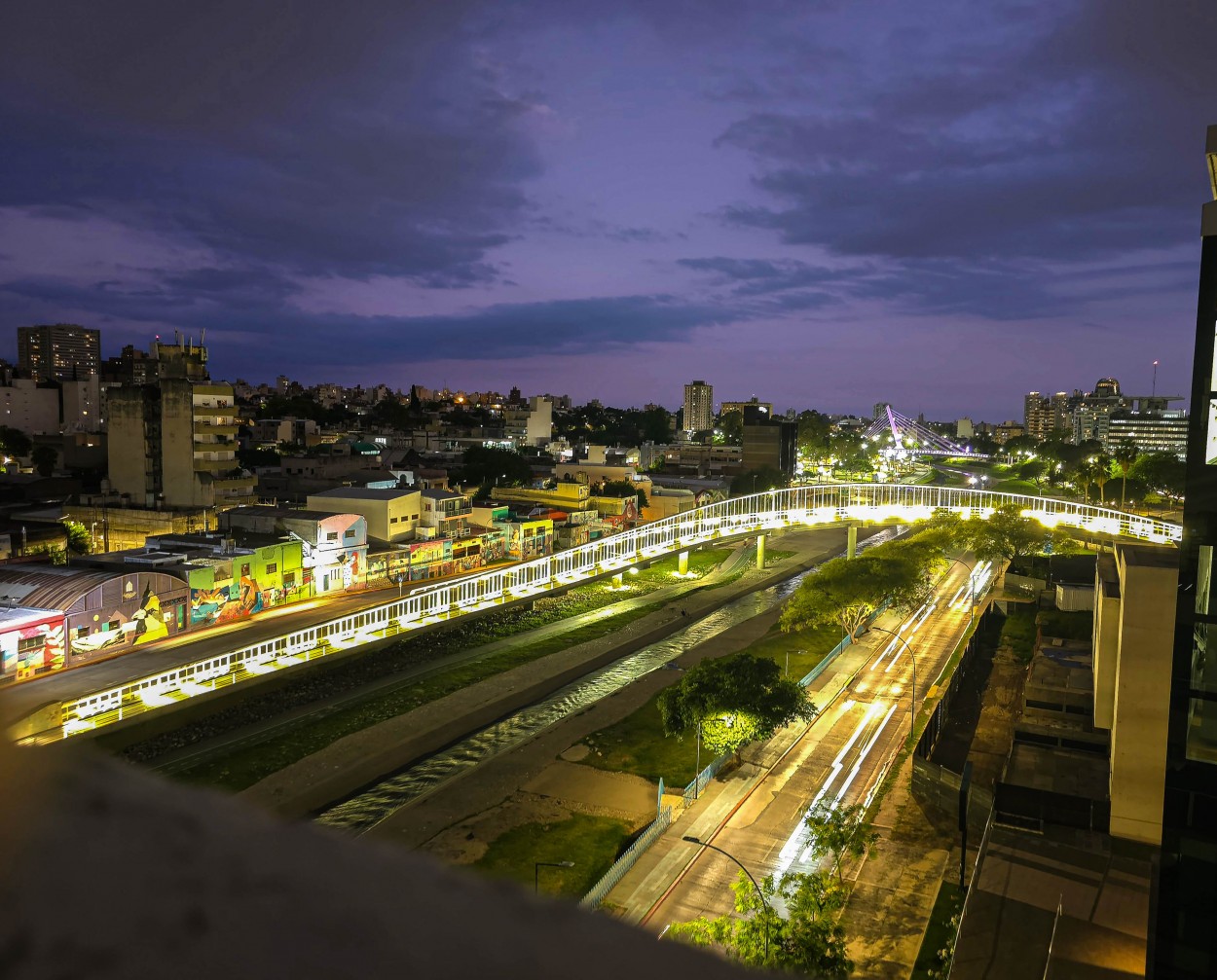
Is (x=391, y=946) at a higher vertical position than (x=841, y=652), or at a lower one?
higher

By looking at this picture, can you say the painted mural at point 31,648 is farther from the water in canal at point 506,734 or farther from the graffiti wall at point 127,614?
the water in canal at point 506,734

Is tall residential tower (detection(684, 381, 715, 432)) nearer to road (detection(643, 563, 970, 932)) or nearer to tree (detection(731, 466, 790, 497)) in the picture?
tree (detection(731, 466, 790, 497))

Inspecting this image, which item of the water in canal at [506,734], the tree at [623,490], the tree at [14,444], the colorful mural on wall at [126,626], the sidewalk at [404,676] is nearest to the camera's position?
the water in canal at [506,734]

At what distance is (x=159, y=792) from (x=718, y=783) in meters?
13.8

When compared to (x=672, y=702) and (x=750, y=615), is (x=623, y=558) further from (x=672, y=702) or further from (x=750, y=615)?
(x=672, y=702)

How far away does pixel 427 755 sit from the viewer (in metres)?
16.2

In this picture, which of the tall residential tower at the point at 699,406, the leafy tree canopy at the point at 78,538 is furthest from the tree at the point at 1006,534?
the tall residential tower at the point at 699,406

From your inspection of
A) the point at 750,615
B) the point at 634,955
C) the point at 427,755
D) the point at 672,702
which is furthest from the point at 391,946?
the point at 750,615

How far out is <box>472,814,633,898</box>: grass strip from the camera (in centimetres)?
1143

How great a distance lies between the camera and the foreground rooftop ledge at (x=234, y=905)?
96cm

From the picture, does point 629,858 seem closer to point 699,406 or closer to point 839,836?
point 839,836

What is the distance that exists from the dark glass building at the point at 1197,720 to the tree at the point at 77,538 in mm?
30195

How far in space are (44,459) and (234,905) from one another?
48.3 m

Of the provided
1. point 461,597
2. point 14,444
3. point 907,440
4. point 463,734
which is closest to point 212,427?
point 461,597
